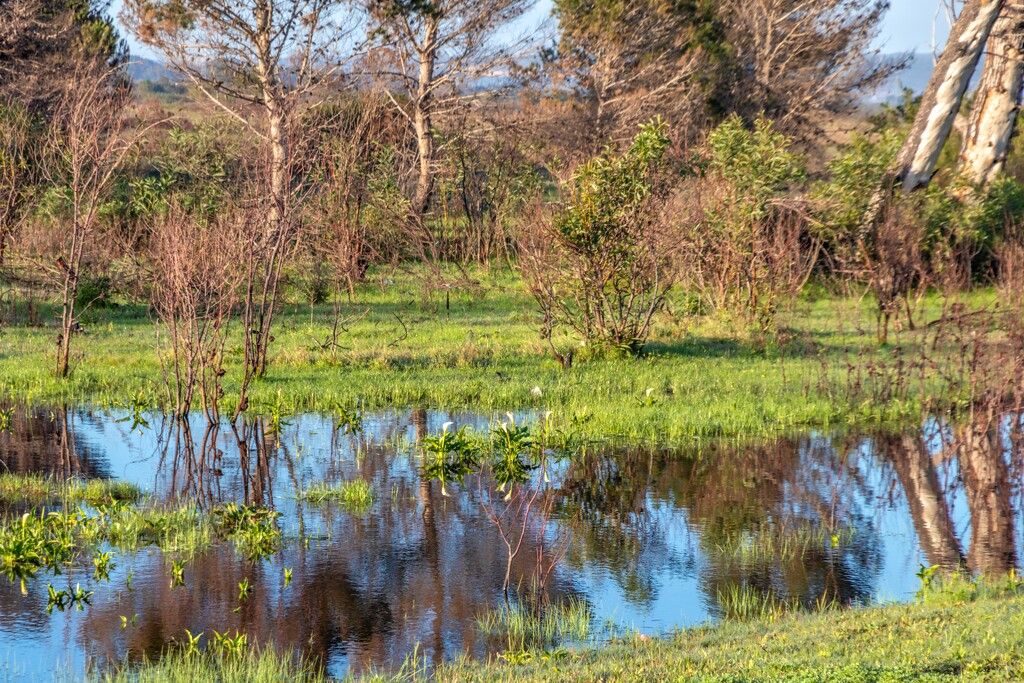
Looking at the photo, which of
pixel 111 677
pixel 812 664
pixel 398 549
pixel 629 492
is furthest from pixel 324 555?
pixel 812 664

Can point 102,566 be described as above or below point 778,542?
above

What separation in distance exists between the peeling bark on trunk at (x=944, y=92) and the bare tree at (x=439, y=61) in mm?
10035

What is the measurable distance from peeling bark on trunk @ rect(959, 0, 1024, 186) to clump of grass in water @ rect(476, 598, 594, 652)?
20.0 metres

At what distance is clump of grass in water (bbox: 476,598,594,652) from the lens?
608 cm

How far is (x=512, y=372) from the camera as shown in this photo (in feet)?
45.5

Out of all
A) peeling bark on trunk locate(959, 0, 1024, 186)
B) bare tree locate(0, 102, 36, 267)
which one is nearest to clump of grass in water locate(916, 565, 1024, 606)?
bare tree locate(0, 102, 36, 267)

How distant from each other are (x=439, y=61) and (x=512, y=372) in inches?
611

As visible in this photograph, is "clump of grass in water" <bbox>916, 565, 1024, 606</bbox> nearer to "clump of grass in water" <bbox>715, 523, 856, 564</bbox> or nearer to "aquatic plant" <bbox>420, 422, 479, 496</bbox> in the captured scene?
"clump of grass in water" <bbox>715, 523, 856, 564</bbox>

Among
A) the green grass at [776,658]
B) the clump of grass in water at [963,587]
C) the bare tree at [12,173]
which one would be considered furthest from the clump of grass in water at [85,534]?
the bare tree at [12,173]

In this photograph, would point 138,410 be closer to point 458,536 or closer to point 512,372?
point 512,372

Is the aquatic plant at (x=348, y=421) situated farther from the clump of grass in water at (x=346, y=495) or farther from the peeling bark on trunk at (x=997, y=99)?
the peeling bark on trunk at (x=997, y=99)

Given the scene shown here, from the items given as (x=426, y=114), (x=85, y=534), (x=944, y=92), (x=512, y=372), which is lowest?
(x=85, y=534)

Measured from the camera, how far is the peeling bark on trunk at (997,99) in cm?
2363

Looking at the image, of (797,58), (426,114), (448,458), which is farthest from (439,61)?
(448,458)
